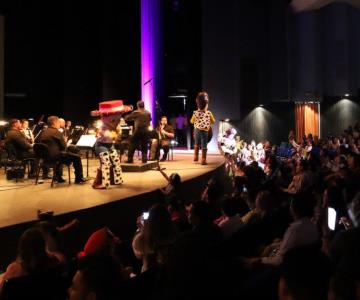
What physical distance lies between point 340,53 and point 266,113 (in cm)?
344

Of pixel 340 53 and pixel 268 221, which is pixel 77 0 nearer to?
pixel 340 53

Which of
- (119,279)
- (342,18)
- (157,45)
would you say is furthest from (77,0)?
(119,279)

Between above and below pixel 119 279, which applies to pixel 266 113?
above

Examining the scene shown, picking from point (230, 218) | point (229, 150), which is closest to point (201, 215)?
point (230, 218)

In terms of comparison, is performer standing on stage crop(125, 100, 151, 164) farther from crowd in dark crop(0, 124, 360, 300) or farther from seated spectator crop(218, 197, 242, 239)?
seated spectator crop(218, 197, 242, 239)

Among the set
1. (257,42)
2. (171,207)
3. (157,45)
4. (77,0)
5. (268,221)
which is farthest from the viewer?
(257,42)

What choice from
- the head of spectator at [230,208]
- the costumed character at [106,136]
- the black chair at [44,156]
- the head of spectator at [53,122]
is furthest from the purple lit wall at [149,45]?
the head of spectator at [230,208]

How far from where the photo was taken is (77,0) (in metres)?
14.4

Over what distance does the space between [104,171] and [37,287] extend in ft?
14.7

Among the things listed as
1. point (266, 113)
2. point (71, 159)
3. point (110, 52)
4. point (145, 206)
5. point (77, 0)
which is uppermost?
point (77, 0)

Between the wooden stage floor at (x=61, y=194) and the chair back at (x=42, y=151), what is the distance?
18.6 inches

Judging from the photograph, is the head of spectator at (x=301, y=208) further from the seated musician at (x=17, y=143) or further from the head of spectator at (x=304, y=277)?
the seated musician at (x=17, y=143)

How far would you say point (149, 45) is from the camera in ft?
48.8

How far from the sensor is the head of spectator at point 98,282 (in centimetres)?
213
